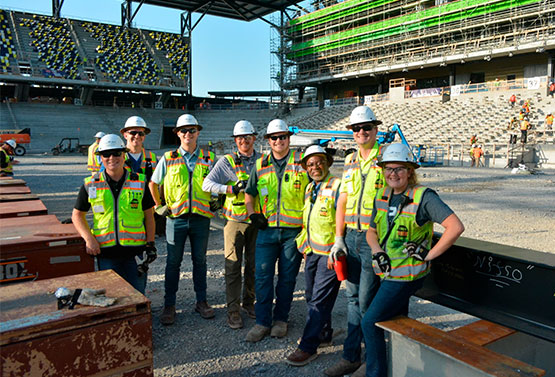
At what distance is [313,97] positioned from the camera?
5462 centimetres

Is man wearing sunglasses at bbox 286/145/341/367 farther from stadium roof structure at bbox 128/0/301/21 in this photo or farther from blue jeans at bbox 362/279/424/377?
stadium roof structure at bbox 128/0/301/21

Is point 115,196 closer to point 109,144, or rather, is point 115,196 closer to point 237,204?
point 109,144

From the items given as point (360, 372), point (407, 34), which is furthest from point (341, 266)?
point (407, 34)

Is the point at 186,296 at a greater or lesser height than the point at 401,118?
lesser

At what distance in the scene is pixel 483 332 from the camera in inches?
120

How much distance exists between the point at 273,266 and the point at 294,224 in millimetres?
467

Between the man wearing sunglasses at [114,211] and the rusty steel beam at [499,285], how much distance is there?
8.94ft

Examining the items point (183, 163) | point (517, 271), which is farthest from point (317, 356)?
point (183, 163)

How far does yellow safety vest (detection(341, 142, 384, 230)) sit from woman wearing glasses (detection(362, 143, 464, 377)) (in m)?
0.28

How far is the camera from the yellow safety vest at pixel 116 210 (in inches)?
147

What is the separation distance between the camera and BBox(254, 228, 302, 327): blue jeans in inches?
156

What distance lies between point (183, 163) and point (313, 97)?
51779 mm

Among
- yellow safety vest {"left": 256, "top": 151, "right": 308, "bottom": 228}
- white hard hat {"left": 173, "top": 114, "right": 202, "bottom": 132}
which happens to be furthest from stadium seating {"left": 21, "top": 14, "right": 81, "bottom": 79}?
yellow safety vest {"left": 256, "top": 151, "right": 308, "bottom": 228}

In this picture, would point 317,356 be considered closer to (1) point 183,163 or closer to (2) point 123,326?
(2) point 123,326
